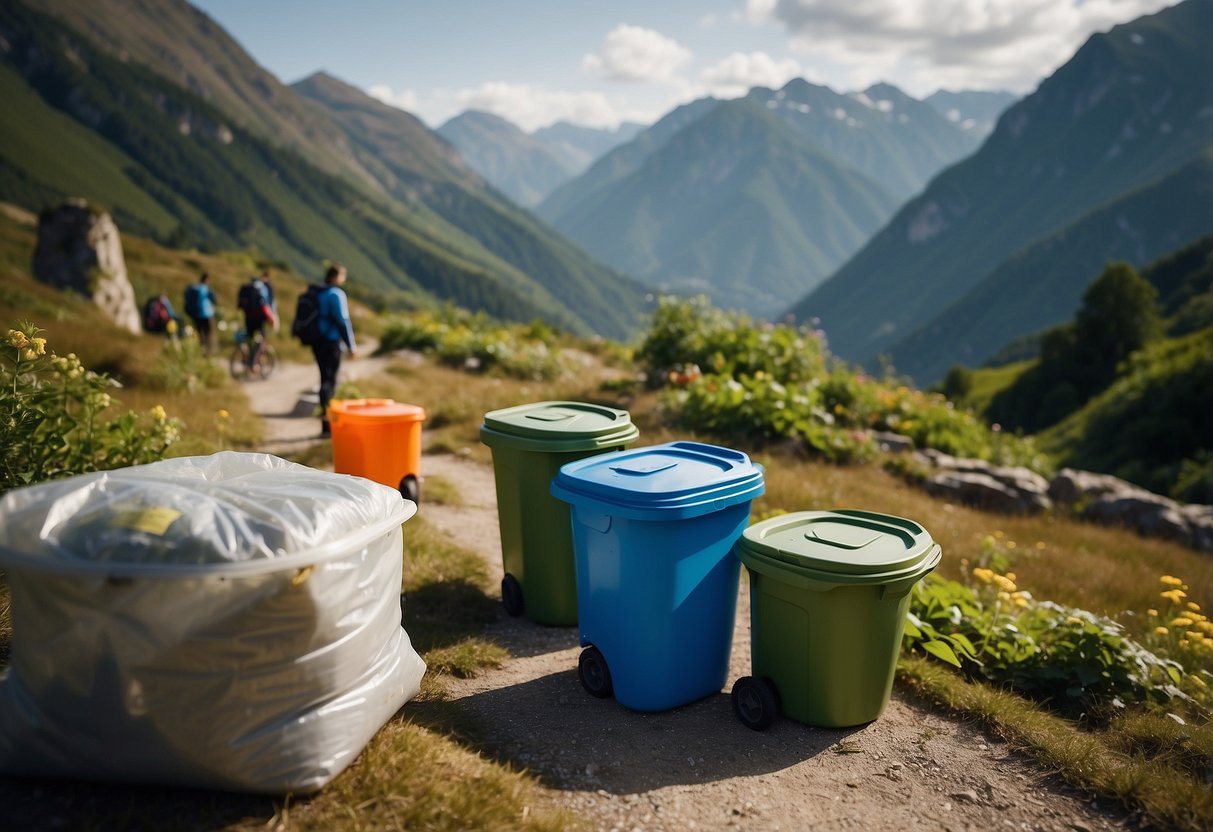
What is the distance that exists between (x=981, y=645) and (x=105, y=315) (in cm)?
2631

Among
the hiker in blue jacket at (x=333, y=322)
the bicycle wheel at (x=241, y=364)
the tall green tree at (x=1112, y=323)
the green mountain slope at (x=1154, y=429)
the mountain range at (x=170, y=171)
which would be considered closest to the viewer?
the hiker in blue jacket at (x=333, y=322)

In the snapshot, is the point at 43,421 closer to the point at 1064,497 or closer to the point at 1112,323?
the point at 1064,497

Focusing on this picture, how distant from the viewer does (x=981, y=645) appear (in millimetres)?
4801

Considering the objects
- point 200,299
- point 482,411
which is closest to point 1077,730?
point 482,411

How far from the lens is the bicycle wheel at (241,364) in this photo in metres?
14.9

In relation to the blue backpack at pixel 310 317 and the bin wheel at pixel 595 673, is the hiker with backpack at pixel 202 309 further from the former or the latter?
the bin wheel at pixel 595 673

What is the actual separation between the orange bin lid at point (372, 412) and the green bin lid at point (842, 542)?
137 inches

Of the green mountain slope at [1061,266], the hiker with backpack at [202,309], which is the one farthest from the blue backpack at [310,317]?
the green mountain slope at [1061,266]

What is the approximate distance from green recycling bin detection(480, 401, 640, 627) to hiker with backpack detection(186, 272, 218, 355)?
1351 centimetres

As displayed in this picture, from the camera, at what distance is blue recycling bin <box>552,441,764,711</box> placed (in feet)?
12.2

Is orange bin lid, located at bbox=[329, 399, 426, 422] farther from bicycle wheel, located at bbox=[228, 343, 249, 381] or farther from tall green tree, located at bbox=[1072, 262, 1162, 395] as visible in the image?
tall green tree, located at bbox=[1072, 262, 1162, 395]

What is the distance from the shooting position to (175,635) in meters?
2.54

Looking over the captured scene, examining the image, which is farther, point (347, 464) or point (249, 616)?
point (347, 464)

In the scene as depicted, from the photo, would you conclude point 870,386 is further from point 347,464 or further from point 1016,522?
point 347,464
